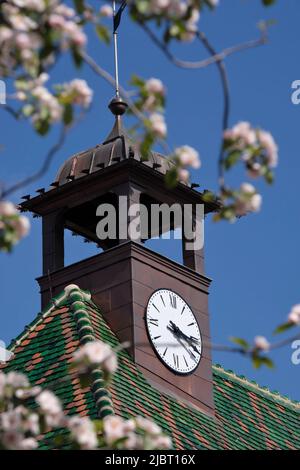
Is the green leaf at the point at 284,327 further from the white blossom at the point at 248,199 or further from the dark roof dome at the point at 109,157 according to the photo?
the dark roof dome at the point at 109,157

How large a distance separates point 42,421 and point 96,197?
16653 mm

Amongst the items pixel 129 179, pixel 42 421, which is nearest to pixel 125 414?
pixel 129 179

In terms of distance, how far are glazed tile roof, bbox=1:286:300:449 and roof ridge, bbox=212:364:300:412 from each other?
1.11m

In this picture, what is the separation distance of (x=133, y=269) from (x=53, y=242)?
230cm

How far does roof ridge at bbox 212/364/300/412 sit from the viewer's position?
31.4 meters

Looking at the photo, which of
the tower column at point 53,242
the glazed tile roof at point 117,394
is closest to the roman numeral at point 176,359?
the glazed tile roof at point 117,394

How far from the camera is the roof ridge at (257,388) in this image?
103ft

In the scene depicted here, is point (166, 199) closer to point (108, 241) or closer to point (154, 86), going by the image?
point (108, 241)

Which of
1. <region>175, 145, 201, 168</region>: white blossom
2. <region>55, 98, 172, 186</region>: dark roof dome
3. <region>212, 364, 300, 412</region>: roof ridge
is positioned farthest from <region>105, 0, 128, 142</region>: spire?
<region>175, 145, 201, 168</region>: white blossom

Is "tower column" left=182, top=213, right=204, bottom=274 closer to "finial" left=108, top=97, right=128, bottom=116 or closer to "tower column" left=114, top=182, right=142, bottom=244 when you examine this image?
"tower column" left=114, top=182, right=142, bottom=244

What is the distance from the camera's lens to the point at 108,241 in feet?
96.3

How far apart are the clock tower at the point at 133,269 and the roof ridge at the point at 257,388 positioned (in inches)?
108
